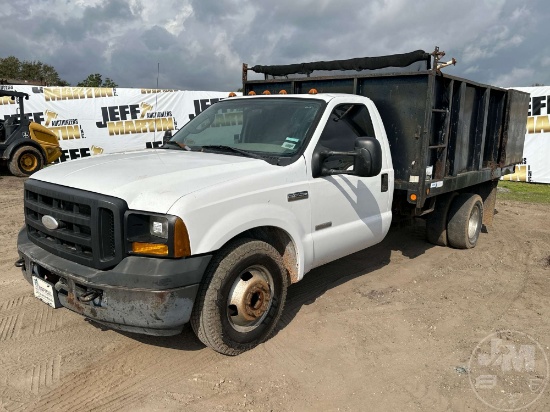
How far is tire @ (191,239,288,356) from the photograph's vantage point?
3.14m

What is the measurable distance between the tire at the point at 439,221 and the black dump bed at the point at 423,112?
16.3 inches

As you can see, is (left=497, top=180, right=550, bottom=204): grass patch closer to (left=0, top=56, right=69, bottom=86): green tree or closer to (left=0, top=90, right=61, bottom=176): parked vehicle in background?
(left=0, top=90, right=61, bottom=176): parked vehicle in background

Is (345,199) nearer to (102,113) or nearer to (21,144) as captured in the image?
(21,144)

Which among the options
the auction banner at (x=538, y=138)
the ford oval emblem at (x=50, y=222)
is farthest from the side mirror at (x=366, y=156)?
the auction banner at (x=538, y=138)

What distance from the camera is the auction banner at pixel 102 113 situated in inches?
611

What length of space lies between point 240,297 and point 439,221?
4100 mm

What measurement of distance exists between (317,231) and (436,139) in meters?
2.16

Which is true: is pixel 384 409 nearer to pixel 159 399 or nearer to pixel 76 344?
pixel 159 399

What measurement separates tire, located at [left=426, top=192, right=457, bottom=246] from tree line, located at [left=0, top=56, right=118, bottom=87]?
39.0m

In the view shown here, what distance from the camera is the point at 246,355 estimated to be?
11.5 ft

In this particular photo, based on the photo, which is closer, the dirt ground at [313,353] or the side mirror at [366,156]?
the dirt ground at [313,353]

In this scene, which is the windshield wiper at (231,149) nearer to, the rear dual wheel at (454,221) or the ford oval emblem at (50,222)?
the ford oval emblem at (50,222)

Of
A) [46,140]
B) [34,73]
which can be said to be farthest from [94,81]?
[46,140]

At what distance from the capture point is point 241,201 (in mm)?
3258
